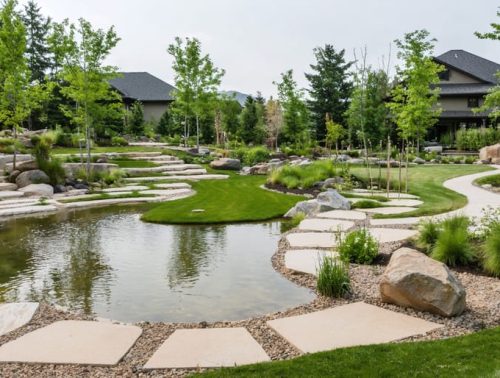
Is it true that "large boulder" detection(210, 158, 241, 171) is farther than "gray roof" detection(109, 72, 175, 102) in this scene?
No

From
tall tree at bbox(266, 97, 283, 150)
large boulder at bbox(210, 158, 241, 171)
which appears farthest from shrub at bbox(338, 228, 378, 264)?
tall tree at bbox(266, 97, 283, 150)

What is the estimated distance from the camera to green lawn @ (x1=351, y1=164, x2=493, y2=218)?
952 cm

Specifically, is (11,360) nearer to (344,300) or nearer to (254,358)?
(254,358)

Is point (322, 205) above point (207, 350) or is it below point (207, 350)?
above

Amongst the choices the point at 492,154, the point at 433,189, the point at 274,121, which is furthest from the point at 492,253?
the point at 274,121

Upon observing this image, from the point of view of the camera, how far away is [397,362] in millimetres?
3154

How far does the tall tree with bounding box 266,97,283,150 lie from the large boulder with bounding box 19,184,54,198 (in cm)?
2100

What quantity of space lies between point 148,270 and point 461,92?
33507mm

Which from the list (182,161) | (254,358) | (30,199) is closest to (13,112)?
(30,199)

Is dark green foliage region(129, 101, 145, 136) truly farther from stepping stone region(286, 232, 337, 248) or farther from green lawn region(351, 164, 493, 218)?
stepping stone region(286, 232, 337, 248)

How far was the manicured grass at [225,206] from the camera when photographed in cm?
971

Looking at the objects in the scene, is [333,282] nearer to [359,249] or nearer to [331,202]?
[359,249]

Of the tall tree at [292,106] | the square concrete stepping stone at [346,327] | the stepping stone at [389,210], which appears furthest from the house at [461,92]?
the square concrete stepping stone at [346,327]

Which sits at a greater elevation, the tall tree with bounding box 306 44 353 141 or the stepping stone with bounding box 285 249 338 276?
the tall tree with bounding box 306 44 353 141
